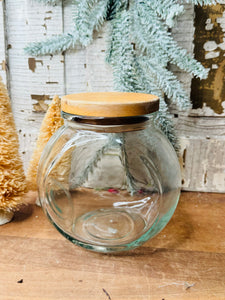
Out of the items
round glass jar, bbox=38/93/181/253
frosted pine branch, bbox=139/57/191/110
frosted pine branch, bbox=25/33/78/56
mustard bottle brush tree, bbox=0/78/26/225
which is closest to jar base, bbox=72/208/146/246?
round glass jar, bbox=38/93/181/253

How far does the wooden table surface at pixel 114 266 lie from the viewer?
0.32 m

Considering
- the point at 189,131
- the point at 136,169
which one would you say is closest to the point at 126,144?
the point at 136,169

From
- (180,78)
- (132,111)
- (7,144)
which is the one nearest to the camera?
(132,111)

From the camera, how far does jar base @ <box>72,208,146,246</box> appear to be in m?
0.40

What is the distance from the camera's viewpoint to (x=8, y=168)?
0.44 m

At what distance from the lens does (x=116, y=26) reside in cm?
50

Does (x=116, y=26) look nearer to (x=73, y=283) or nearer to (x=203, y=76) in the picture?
(x=203, y=76)

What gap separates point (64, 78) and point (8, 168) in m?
0.23

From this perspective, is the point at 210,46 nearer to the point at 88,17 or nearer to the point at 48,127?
the point at 88,17

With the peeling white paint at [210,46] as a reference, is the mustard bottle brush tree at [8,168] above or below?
below

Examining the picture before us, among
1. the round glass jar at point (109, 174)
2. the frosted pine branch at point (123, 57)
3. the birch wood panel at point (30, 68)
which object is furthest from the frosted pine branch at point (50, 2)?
the round glass jar at point (109, 174)

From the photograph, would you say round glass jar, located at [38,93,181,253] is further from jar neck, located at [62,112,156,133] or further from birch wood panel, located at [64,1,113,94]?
birch wood panel, located at [64,1,113,94]

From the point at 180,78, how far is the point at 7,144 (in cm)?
33

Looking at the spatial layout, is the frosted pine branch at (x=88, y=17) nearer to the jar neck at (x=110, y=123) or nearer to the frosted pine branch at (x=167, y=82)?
the frosted pine branch at (x=167, y=82)
